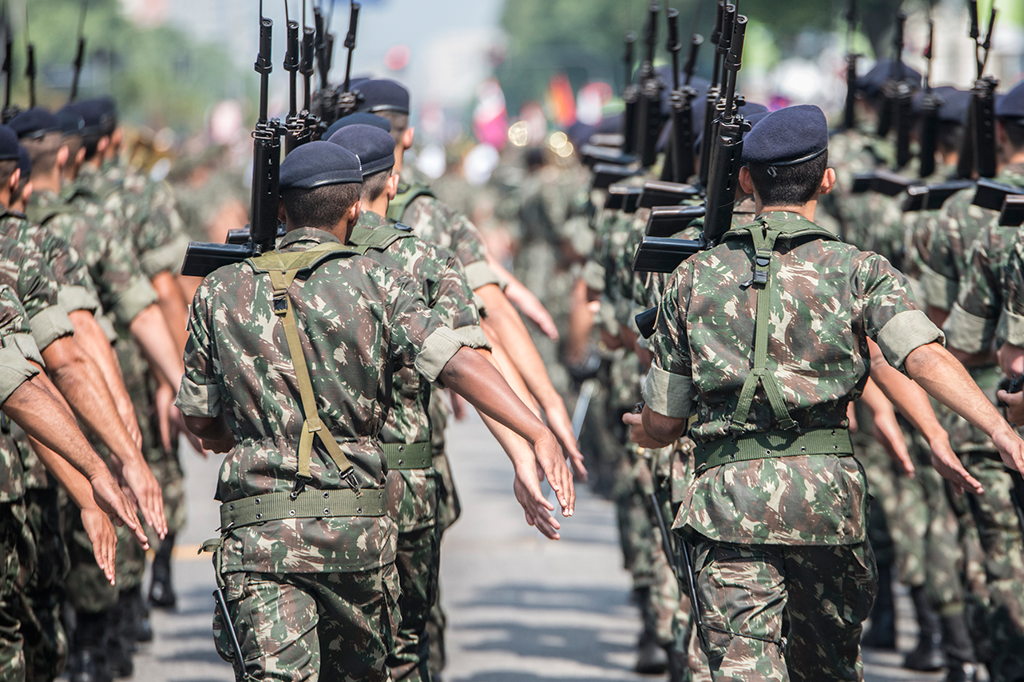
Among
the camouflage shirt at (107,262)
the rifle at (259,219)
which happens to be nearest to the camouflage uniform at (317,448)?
the rifle at (259,219)

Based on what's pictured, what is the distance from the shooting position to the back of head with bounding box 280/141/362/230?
4328mm

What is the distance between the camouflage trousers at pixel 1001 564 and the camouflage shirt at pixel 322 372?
2648 millimetres

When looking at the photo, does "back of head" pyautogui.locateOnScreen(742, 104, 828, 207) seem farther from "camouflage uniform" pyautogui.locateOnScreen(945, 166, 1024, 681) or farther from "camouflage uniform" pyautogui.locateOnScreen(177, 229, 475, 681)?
"camouflage uniform" pyautogui.locateOnScreen(945, 166, 1024, 681)

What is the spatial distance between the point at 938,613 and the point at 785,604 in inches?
108

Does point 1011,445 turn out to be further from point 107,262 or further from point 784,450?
point 107,262

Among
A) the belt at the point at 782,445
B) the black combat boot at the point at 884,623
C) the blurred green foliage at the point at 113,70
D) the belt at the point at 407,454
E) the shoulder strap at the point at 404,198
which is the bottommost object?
the blurred green foliage at the point at 113,70

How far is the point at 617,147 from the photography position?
28.1ft

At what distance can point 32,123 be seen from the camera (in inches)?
256

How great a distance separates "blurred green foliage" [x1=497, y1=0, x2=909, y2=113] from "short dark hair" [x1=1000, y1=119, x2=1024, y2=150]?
1929cm

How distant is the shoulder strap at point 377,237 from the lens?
184 inches

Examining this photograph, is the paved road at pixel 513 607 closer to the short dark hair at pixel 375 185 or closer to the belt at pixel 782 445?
the short dark hair at pixel 375 185

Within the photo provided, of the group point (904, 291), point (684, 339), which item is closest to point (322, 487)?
point (684, 339)

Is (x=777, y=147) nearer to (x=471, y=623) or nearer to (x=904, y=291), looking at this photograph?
(x=904, y=291)

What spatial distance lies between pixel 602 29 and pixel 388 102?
62812 millimetres
